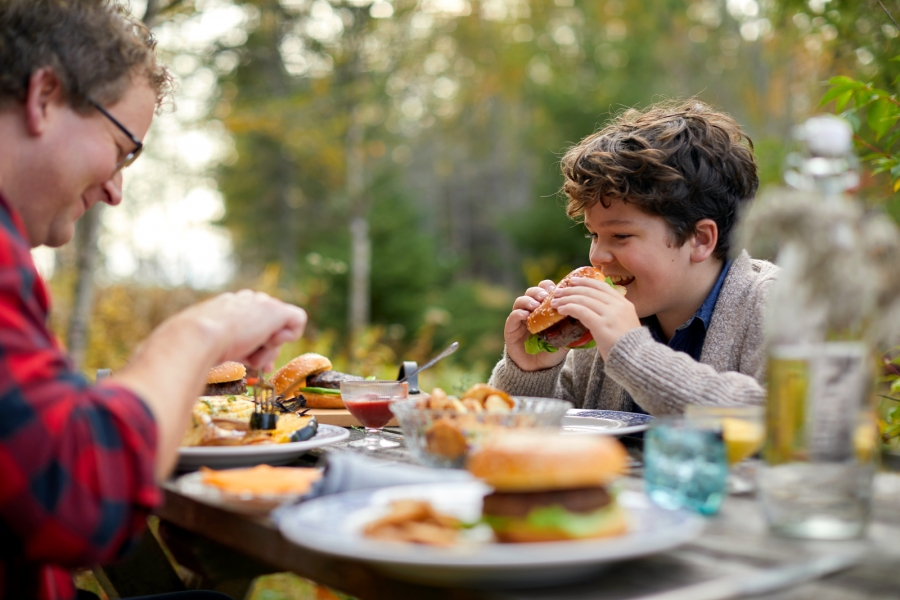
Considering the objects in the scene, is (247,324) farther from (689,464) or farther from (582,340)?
(582,340)

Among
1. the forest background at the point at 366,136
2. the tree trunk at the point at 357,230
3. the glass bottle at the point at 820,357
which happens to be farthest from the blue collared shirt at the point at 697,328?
the tree trunk at the point at 357,230

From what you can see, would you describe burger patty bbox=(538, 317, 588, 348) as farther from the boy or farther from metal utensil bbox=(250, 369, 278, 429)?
metal utensil bbox=(250, 369, 278, 429)

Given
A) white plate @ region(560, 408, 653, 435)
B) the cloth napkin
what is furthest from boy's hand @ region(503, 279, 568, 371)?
the cloth napkin

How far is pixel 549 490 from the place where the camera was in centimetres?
116

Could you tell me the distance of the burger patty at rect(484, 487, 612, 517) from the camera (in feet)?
3.76

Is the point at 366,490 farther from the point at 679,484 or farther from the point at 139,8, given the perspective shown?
the point at 139,8

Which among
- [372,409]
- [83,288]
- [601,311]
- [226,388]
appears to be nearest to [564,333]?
[601,311]

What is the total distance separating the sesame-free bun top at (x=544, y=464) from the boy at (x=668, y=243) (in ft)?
4.50

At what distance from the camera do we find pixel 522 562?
1.02 meters

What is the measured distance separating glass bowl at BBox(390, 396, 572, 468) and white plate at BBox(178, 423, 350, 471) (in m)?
0.28

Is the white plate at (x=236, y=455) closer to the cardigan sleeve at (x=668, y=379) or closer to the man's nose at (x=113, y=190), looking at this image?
the man's nose at (x=113, y=190)

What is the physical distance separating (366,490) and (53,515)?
0.56 meters

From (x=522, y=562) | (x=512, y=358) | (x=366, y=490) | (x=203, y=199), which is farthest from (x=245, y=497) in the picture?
(x=203, y=199)

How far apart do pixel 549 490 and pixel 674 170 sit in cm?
199
